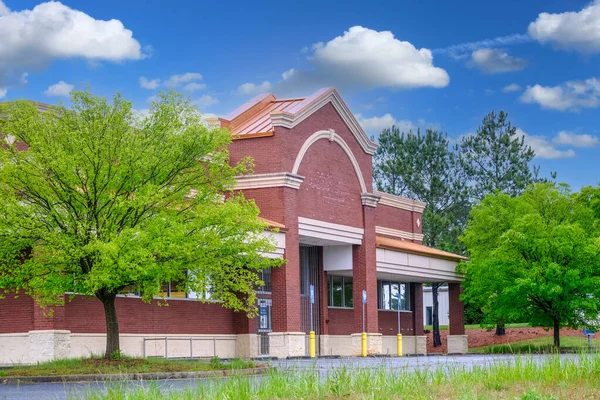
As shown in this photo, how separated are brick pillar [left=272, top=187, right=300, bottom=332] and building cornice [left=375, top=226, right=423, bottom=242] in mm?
13284

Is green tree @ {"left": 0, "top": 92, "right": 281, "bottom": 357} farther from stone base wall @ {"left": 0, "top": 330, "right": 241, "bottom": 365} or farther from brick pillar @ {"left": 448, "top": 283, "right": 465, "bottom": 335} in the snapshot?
brick pillar @ {"left": 448, "top": 283, "right": 465, "bottom": 335}

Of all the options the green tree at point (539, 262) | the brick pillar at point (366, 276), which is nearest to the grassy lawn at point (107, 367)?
the brick pillar at point (366, 276)

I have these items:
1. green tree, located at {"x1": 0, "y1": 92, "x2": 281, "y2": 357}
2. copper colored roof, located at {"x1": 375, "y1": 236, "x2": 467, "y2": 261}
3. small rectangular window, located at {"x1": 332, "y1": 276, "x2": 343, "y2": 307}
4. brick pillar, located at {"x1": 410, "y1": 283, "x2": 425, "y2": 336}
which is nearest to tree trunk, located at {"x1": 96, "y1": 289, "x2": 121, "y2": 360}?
green tree, located at {"x1": 0, "y1": 92, "x2": 281, "y2": 357}

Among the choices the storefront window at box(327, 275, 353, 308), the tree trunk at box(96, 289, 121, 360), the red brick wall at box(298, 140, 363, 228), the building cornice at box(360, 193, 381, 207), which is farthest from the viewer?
the storefront window at box(327, 275, 353, 308)

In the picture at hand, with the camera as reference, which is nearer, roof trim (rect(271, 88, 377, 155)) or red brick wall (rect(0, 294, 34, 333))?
red brick wall (rect(0, 294, 34, 333))

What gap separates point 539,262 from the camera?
1853 inches

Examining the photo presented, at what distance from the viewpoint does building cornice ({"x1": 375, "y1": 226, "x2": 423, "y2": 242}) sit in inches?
2102

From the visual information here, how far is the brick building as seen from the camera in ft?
116

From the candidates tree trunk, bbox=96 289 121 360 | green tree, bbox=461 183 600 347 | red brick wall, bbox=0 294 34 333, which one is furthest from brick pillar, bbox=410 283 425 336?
tree trunk, bbox=96 289 121 360

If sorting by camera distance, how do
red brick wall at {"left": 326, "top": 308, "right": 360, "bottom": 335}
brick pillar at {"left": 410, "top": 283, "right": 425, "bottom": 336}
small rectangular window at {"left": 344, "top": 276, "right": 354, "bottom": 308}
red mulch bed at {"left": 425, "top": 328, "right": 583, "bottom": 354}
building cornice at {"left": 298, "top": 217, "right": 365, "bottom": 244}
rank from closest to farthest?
building cornice at {"left": 298, "top": 217, "right": 365, "bottom": 244} < red brick wall at {"left": 326, "top": 308, "right": 360, "bottom": 335} < small rectangular window at {"left": 344, "top": 276, "right": 354, "bottom": 308} < brick pillar at {"left": 410, "top": 283, "right": 425, "bottom": 336} < red mulch bed at {"left": 425, "top": 328, "right": 583, "bottom": 354}

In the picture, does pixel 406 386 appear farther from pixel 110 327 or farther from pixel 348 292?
pixel 348 292

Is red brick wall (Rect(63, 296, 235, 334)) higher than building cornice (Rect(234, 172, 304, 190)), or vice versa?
building cornice (Rect(234, 172, 304, 190))

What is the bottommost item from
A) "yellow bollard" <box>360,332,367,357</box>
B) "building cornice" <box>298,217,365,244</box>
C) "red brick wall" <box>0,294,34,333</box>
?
"yellow bollard" <box>360,332,367,357</box>

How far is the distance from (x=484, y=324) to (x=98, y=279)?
31903 mm
